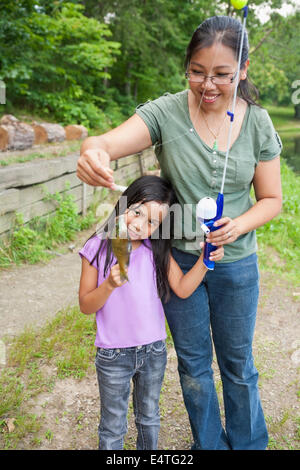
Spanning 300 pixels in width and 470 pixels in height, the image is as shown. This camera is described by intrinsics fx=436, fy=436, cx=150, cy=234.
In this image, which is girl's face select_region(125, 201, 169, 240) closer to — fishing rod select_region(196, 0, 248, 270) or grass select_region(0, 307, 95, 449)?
fishing rod select_region(196, 0, 248, 270)

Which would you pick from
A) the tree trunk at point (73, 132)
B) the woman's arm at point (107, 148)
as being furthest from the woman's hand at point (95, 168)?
the tree trunk at point (73, 132)

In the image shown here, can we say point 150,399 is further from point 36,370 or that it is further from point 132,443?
point 36,370

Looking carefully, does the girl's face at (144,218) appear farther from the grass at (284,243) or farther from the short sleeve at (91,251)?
the grass at (284,243)

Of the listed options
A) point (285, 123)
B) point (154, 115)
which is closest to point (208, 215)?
point (154, 115)

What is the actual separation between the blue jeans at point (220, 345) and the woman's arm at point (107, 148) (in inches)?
19.2

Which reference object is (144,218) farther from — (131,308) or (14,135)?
(14,135)

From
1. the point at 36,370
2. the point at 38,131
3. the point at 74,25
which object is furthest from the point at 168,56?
the point at 36,370

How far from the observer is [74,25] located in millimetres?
8672

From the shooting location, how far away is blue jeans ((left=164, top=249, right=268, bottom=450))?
1.75 meters

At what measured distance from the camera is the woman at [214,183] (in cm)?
145

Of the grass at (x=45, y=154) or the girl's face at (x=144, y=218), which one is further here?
the grass at (x=45, y=154)

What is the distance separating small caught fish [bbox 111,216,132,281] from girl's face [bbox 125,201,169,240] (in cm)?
17

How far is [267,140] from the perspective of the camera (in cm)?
159

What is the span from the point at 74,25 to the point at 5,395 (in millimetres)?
8029
